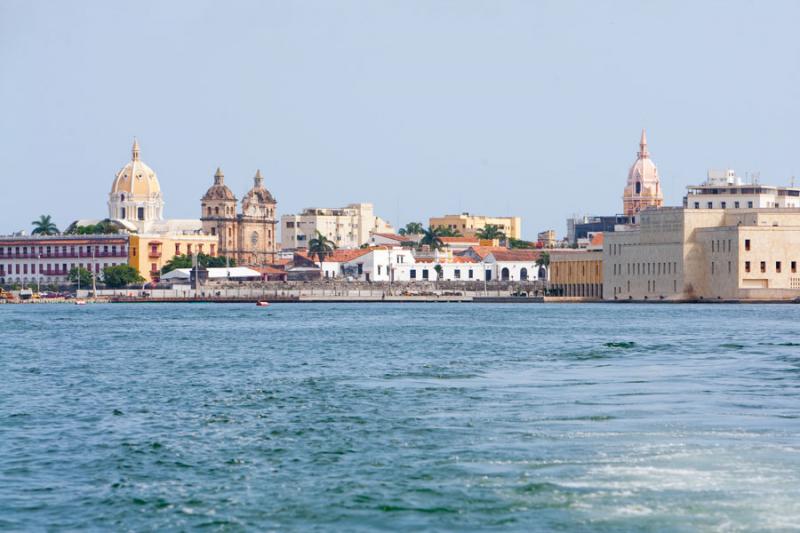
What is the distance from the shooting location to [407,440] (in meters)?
28.0

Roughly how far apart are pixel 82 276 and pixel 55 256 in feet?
25.5

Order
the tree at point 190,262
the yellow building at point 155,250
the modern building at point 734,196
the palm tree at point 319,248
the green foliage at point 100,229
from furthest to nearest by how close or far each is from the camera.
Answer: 1. the green foliage at point 100,229
2. the palm tree at point 319,248
3. the yellow building at point 155,250
4. the tree at point 190,262
5. the modern building at point 734,196

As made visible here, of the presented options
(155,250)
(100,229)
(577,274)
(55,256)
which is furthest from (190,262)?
(577,274)

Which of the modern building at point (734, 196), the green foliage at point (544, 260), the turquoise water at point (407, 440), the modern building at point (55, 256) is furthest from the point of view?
the modern building at point (55, 256)

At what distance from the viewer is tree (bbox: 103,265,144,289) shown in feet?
550

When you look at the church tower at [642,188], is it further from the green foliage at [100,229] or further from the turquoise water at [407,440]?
the turquoise water at [407,440]

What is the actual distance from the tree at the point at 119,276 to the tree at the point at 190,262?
19.7ft

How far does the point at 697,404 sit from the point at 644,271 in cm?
9347

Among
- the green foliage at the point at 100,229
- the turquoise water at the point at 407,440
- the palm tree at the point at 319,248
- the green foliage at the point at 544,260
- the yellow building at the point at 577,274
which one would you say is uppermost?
the green foliage at the point at 100,229

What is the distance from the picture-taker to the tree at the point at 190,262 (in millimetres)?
174250

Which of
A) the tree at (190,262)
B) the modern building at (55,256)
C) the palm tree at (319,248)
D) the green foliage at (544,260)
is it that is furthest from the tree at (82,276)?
the green foliage at (544,260)

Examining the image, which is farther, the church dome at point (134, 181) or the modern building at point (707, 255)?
the church dome at point (134, 181)

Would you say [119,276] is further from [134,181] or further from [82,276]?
[134,181]

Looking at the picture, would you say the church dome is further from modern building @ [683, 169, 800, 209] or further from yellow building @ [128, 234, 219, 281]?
modern building @ [683, 169, 800, 209]
